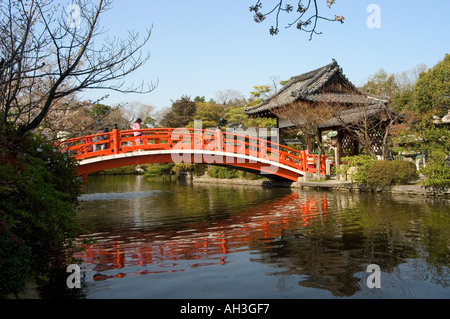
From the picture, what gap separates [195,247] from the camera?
658 cm

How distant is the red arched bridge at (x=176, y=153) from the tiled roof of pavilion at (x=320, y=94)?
3.36 m

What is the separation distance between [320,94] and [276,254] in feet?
50.6

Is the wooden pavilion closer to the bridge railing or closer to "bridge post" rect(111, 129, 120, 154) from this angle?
the bridge railing

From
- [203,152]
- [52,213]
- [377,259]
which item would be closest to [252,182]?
[203,152]

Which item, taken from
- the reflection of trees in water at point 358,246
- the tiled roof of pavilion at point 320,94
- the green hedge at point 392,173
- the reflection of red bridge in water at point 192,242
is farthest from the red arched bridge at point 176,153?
the reflection of trees in water at point 358,246

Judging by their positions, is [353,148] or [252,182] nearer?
[353,148]

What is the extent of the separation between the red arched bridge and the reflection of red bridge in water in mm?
5201

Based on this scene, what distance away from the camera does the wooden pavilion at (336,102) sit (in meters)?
16.8

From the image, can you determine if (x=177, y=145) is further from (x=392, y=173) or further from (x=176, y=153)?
(x=392, y=173)

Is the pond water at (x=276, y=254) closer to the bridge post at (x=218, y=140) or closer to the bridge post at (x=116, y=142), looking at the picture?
the bridge post at (x=116, y=142)

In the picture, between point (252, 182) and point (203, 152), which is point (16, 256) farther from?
point (252, 182)

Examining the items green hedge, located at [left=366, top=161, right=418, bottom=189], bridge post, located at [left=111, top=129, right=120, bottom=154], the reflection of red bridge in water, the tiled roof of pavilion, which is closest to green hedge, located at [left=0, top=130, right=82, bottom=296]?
the reflection of red bridge in water

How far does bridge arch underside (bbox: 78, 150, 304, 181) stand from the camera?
13977mm
